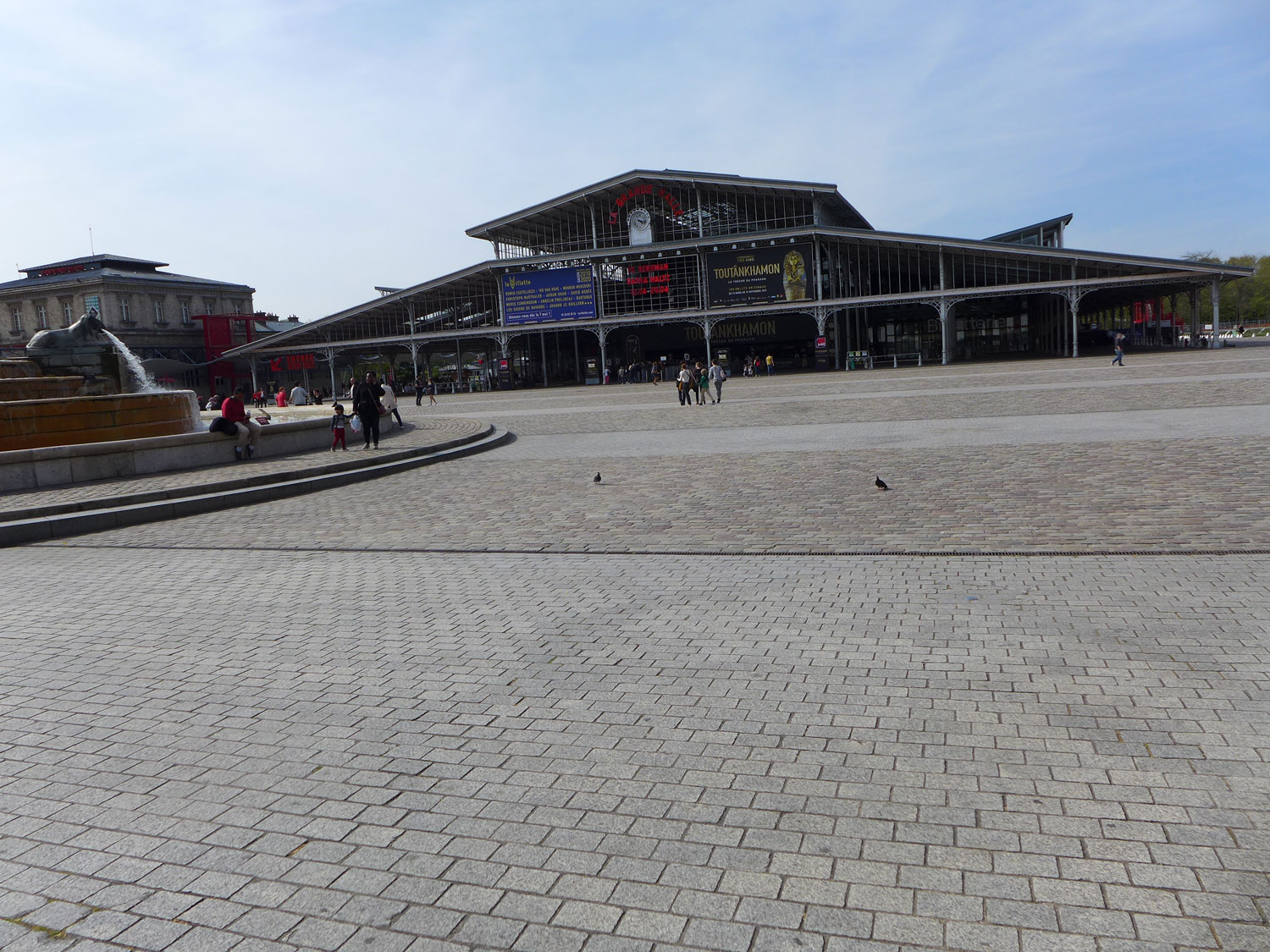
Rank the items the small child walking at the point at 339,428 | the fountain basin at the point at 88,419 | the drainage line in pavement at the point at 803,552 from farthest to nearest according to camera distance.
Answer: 1. the small child walking at the point at 339,428
2. the fountain basin at the point at 88,419
3. the drainage line in pavement at the point at 803,552

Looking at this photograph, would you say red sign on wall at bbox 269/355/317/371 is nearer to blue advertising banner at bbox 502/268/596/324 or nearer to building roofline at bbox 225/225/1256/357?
building roofline at bbox 225/225/1256/357

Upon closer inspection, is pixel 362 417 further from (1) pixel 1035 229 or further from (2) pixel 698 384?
(1) pixel 1035 229

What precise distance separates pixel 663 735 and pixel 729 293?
4946 cm

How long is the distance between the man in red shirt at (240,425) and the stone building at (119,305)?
50016 mm

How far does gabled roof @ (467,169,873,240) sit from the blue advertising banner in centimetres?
332

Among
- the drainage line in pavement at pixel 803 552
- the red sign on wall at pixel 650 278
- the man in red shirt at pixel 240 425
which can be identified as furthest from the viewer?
the red sign on wall at pixel 650 278

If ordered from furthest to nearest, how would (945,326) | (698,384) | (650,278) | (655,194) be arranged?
1. (650,278)
2. (655,194)
3. (945,326)
4. (698,384)

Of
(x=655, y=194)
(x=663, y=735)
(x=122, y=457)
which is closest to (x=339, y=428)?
(x=122, y=457)

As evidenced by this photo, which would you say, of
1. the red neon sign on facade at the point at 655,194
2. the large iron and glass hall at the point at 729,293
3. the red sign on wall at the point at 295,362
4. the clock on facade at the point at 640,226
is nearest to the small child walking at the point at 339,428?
the large iron and glass hall at the point at 729,293

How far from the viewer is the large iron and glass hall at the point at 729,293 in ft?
157

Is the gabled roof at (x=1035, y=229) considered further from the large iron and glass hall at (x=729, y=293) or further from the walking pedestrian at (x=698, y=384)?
the walking pedestrian at (x=698, y=384)

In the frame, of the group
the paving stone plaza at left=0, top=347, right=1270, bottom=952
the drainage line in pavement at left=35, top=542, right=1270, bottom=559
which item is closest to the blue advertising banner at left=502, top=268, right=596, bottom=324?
the drainage line in pavement at left=35, top=542, right=1270, bottom=559

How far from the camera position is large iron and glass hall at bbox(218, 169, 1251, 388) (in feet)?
157

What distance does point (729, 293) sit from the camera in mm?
52094
